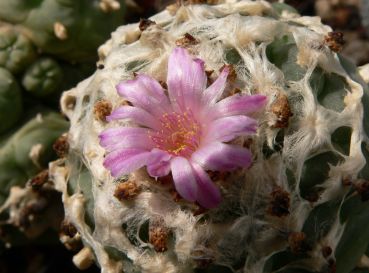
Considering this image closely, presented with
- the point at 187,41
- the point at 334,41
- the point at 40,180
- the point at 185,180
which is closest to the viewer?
the point at 185,180

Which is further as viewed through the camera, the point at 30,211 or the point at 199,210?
the point at 30,211

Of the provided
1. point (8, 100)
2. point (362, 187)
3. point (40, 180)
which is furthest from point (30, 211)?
point (362, 187)

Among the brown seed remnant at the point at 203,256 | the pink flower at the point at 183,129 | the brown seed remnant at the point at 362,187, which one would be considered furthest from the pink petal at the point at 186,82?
the brown seed remnant at the point at 362,187

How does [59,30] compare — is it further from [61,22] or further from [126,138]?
[126,138]

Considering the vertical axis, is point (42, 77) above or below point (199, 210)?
below

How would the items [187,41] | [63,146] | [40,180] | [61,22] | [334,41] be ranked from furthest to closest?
1. [61,22]
2. [40,180]
3. [63,146]
4. [334,41]
5. [187,41]

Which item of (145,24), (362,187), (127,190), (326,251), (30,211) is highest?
(145,24)

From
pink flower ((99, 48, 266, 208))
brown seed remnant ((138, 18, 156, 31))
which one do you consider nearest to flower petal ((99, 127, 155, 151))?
pink flower ((99, 48, 266, 208))
